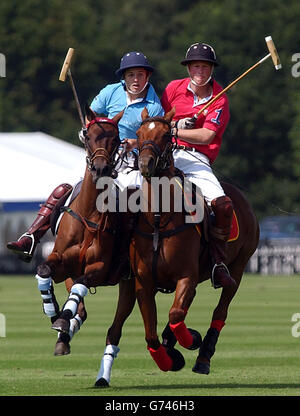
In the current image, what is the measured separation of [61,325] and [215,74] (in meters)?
43.8

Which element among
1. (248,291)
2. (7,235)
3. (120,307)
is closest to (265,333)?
(120,307)

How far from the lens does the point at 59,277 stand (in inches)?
456

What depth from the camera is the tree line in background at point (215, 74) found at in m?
55.0

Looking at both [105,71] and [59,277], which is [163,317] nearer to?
[59,277]

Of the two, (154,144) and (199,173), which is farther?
(199,173)

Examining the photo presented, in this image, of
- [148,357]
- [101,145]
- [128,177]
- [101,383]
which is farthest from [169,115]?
[148,357]

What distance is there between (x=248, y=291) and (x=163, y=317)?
8.38m

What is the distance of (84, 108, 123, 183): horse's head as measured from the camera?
1088cm

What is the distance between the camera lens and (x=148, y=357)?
50.3ft

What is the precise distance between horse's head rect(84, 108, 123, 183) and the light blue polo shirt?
46cm

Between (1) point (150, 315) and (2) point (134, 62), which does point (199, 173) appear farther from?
(1) point (150, 315)

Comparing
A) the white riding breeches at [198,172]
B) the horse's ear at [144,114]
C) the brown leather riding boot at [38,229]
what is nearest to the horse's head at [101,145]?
the horse's ear at [144,114]
